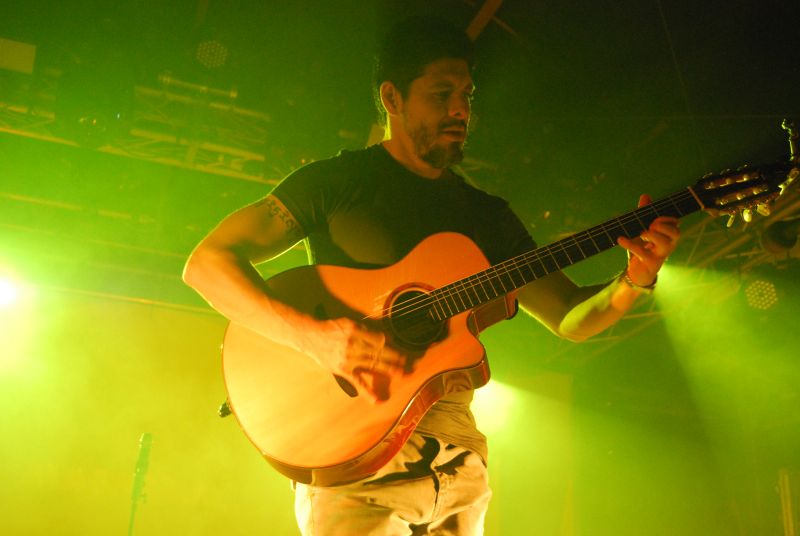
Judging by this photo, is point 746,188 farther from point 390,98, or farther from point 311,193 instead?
point 311,193

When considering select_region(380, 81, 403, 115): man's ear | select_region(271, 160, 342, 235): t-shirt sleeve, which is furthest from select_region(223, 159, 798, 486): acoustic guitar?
select_region(380, 81, 403, 115): man's ear

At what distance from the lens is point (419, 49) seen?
2.93m

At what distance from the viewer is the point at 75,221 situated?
28.6ft

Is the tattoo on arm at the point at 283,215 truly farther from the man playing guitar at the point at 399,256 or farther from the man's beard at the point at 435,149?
the man's beard at the point at 435,149

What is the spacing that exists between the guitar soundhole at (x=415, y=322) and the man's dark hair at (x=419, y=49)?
1.20 m

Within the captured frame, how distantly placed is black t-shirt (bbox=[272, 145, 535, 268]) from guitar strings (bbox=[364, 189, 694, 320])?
207 millimetres

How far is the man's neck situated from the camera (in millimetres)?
2760

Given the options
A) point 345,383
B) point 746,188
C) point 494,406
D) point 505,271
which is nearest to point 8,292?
point 494,406

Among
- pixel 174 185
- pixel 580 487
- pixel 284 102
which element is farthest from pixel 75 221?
pixel 580 487

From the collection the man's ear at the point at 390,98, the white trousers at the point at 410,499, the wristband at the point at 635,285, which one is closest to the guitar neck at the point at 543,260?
the wristband at the point at 635,285

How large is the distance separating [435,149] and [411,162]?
134 mm

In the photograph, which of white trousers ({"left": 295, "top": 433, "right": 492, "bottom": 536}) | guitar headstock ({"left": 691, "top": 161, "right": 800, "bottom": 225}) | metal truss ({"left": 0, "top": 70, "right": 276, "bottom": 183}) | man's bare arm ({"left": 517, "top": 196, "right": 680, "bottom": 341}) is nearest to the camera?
white trousers ({"left": 295, "top": 433, "right": 492, "bottom": 536})

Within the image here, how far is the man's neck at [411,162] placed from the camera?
2760 millimetres

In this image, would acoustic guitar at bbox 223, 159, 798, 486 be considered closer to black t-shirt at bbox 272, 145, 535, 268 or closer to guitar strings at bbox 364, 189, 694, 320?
guitar strings at bbox 364, 189, 694, 320
